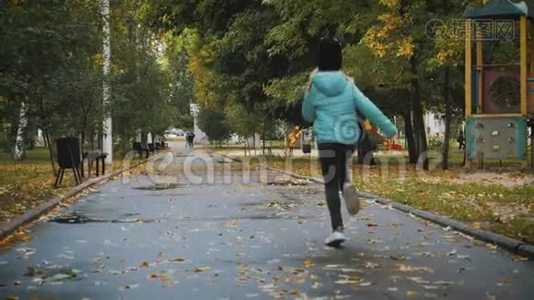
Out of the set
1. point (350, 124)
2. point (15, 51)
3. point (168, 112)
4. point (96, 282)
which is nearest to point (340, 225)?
point (350, 124)

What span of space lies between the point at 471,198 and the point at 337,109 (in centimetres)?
645

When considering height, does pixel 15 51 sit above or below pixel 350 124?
above

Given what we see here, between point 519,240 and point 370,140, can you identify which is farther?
point 370,140

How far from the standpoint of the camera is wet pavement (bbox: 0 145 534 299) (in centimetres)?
645

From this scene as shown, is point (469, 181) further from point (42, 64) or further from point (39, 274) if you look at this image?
point (39, 274)

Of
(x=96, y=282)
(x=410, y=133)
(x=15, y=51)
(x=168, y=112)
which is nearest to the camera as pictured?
(x=96, y=282)

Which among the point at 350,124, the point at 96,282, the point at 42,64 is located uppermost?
the point at 42,64

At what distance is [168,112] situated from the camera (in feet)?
173

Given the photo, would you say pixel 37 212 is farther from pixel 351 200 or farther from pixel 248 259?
pixel 351 200

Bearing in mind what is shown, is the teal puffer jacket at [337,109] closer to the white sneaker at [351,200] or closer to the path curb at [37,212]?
the white sneaker at [351,200]

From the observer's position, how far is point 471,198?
14.2m

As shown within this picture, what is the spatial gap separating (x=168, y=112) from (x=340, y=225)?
147 ft

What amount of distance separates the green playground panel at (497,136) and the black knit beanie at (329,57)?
40.3ft

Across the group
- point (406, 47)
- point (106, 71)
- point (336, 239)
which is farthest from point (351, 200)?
point (106, 71)
